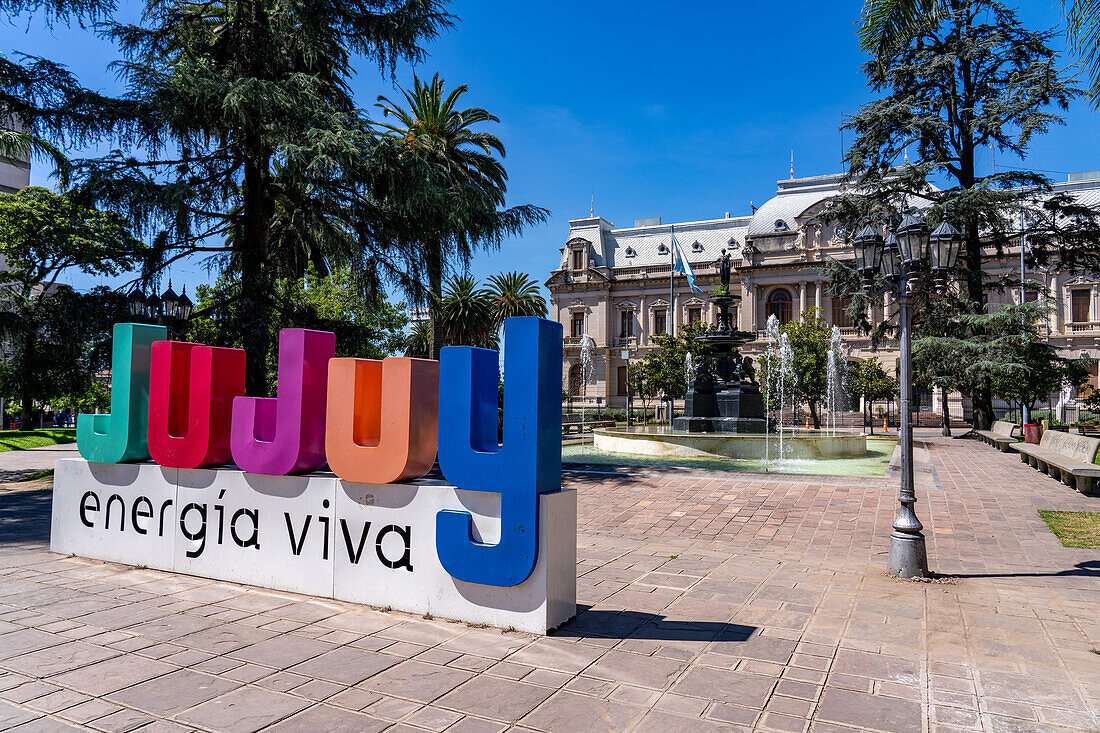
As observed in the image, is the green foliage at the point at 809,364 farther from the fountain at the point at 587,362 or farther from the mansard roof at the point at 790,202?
the fountain at the point at 587,362

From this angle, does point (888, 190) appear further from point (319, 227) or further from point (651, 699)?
point (651, 699)

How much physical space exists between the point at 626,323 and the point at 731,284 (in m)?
10.4

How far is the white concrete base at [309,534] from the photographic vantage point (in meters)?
4.77

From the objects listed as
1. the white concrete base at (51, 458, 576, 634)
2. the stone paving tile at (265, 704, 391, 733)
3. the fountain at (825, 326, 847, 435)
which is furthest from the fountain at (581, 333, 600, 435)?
the stone paving tile at (265, 704, 391, 733)

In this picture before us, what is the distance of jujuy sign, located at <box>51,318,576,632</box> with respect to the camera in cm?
471

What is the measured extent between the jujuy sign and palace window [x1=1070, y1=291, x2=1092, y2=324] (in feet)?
185

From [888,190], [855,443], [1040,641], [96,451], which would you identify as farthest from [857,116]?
[96,451]

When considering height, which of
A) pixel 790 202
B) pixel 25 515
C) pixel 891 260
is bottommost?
pixel 25 515

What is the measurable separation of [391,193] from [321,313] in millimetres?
16292

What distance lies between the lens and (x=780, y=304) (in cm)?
5469

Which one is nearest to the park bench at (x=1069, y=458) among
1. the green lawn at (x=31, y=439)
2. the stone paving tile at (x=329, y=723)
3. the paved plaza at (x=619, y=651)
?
the paved plaza at (x=619, y=651)

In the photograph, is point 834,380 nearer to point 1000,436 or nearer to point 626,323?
point 1000,436

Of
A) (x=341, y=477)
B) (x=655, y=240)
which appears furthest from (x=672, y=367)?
(x=341, y=477)

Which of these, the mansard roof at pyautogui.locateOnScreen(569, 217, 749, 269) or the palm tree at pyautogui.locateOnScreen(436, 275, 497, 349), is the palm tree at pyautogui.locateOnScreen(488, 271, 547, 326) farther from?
the mansard roof at pyautogui.locateOnScreen(569, 217, 749, 269)
